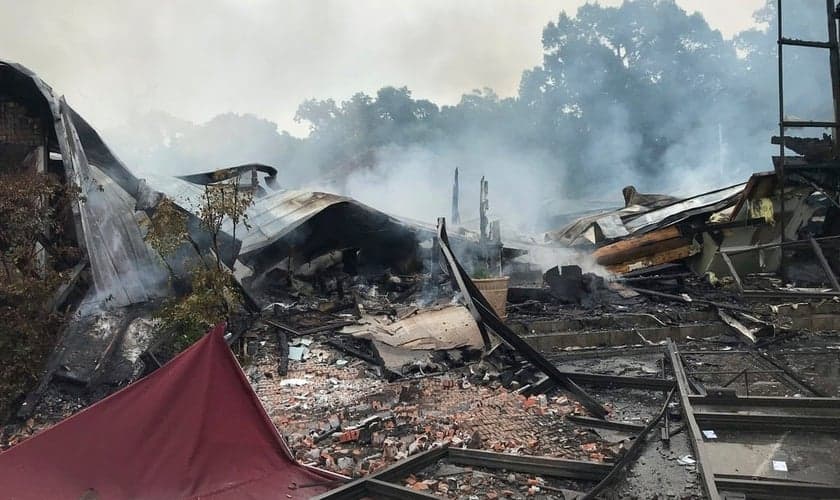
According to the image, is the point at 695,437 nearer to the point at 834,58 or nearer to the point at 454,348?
the point at 454,348

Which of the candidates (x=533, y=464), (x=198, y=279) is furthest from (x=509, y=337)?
(x=198, y=279)

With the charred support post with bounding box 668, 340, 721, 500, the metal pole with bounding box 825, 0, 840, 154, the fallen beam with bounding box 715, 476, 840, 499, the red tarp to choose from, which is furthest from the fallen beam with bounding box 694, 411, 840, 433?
the metal pole with bounding box 825, 0, 840, 154

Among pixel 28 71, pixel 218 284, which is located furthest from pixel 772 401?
pixel 28 71

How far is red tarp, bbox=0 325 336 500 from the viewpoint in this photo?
146 inches

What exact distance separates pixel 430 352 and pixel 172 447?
399 cm

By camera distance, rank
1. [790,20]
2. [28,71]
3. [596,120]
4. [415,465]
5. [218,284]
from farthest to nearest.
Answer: [596,120], [790,20], [28,71], [218,284], [415,465]

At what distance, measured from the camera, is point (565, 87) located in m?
34.9

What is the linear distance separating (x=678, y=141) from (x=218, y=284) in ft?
98.9

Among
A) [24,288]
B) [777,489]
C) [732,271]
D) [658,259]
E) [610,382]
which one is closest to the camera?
[777,489]

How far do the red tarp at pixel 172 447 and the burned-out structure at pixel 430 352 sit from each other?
13 mm

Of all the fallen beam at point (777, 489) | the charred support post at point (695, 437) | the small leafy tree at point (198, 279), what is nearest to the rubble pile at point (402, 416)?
the charred support post at point (695, 437)

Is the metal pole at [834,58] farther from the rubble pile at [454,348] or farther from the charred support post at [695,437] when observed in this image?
the charred support post at [695,437]

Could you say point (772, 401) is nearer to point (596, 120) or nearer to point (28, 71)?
point (28, 71)

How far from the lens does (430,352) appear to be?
7.46 m
